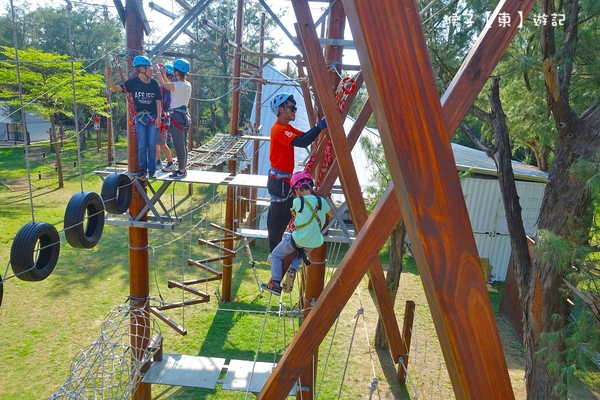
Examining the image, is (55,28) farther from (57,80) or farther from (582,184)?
(582,184)

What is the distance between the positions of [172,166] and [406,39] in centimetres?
498

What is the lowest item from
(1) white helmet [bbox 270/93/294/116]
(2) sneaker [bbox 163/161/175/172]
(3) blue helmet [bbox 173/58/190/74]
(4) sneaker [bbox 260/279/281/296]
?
(4) sneaker [bbox 260/279/281/296]

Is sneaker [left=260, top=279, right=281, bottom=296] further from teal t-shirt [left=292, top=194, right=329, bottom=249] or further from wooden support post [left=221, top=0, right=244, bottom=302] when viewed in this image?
wooden support post [left=221, top=0, right=244, bottom=302]

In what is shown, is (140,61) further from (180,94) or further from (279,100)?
(279,100)

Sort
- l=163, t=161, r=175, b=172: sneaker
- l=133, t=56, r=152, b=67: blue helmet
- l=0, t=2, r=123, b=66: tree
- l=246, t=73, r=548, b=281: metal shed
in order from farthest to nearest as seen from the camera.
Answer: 1. l=0, t=2, r=123, b=66: tree
2. l=246, t=73, r=548, b=281: metal shed
3. l=163, t=161, r=175, b=172: sneaker
4. l=133, t=56, r=152, b=67: blue helmet

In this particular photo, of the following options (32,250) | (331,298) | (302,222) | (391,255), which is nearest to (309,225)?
(302,222)

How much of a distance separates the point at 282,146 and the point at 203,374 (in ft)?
10.4

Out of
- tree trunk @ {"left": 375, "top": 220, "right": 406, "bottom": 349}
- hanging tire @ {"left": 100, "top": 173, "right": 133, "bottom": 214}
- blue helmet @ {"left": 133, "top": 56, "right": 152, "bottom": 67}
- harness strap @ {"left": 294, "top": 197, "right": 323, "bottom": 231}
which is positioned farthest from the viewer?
tree trunk @ {"left": 375, "top": 220, "right": 406, "bottom": 349}

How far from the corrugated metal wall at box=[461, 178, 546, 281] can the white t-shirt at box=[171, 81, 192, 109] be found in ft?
24.9

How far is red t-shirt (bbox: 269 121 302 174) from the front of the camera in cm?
391

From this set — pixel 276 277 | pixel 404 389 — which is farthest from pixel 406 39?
pixel 404 389

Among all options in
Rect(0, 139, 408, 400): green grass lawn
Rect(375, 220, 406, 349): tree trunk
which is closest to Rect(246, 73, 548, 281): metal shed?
Rect(375, 220, 406, 349): tree trunk

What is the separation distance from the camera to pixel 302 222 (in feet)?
11.9

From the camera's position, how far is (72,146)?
2747cm
